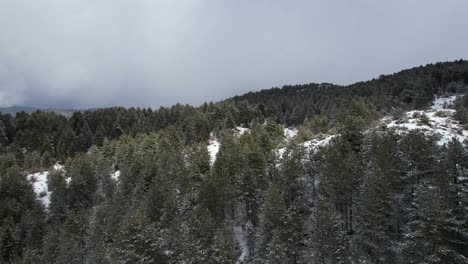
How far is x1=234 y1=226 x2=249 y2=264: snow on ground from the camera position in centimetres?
5133

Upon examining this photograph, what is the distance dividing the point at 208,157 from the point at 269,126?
128 ft

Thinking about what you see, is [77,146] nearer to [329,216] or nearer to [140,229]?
[140,229]

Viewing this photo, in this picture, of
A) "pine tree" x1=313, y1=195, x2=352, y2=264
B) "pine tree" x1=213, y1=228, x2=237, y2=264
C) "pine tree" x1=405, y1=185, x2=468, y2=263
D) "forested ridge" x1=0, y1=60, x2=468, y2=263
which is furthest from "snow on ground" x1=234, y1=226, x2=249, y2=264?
"pine tree" x1=405, y1=185, x2=468, y2=263

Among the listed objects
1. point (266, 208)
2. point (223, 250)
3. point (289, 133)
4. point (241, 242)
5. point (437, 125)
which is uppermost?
point (289, 133)

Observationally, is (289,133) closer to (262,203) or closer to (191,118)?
(191,118)

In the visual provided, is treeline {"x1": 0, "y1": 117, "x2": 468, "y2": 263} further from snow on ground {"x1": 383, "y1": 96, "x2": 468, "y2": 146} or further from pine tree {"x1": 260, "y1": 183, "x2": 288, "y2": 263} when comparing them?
snow on ground {"x1": 383, "y1": 96, "x2": 468, "y2": 146}

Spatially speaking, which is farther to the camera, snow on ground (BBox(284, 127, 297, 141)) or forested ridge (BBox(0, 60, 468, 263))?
snow on ground (BBox(284, 127, 297, 141))

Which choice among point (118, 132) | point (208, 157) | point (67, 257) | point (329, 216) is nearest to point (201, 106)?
point (118, 132)

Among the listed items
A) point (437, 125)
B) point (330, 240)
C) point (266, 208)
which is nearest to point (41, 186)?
point (266, 208)

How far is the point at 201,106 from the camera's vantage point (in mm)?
155000

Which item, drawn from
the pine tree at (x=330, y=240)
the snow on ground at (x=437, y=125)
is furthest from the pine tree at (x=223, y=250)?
the snow on ground at (x=437, y=125)

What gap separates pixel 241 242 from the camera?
54.6 metres

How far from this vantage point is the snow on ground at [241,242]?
51331 mm

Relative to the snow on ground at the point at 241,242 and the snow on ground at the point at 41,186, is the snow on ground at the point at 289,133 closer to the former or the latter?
the snow on ground at the point at 241,242
